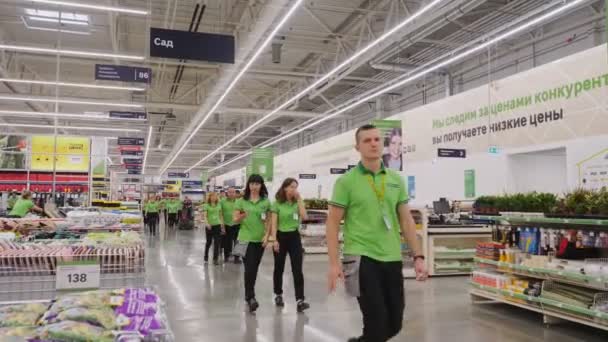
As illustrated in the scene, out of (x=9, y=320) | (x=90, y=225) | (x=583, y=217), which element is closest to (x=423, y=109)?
(x=583, y=217)

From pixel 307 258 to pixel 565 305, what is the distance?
23.2 ft

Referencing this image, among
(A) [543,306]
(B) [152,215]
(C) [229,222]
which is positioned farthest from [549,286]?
(B) [152,215]

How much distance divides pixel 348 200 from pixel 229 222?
7739 millimetres

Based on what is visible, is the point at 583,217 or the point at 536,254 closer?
the point at 583,217

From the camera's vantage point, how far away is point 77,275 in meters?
2.17

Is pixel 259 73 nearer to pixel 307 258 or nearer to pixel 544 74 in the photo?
pixel 307 258

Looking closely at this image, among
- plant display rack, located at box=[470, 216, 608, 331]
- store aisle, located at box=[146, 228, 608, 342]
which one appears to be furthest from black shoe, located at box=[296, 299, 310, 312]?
plant display rack, located at box=[470, 216, 608, 331]

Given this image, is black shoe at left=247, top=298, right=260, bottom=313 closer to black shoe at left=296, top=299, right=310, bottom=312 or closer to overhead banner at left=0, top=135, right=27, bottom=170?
black shoe at left=296, top=299, right=310, bottom=312

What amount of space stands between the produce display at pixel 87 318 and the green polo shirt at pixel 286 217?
4.02 m

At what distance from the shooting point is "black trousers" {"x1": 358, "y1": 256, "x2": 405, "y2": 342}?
109 inches

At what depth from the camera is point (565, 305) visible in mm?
4848

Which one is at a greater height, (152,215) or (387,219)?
(387,219)

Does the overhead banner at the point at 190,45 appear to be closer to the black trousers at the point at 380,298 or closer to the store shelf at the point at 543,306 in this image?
the store shelf at the point at 543,306

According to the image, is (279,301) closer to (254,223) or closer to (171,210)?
(254,223)
